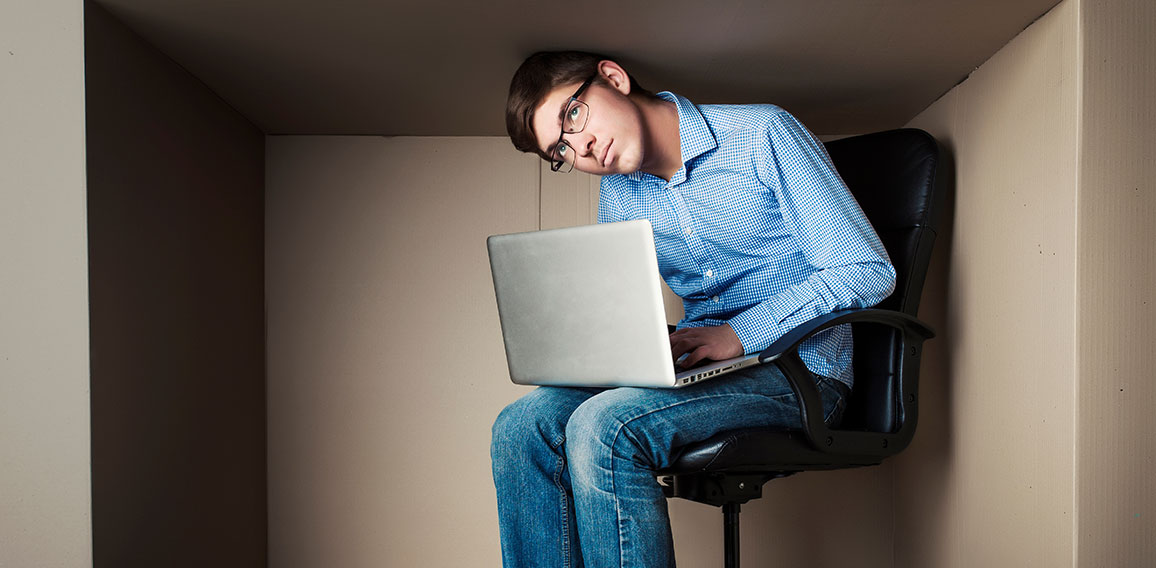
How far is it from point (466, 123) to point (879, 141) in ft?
3.06

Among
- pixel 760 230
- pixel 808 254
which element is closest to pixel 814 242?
pixel 808 254

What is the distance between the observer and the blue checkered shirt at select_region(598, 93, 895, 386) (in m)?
1.36

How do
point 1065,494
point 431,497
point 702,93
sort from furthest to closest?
point 431,497
point 702,93
point 1065,494

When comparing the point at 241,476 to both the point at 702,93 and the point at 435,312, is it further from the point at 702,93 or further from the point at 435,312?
the point at 702,93

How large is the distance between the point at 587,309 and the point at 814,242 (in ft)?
1.33

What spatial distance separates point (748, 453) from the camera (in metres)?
1.27

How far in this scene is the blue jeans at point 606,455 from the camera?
119cm

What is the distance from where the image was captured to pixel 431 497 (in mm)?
2143

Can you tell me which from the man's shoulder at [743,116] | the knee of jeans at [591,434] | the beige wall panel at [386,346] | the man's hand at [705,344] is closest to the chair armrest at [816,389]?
the man's hand at [705,344]

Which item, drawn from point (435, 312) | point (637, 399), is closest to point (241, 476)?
point (435, 312)

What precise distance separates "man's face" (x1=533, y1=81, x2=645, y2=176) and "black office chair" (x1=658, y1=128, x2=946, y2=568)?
1.49 feet

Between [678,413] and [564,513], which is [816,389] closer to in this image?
[678,413]

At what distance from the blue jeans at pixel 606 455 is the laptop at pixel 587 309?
5 centimetres

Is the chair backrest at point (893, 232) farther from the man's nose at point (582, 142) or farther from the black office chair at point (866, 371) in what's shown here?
the man's nose at point (582, 142)
